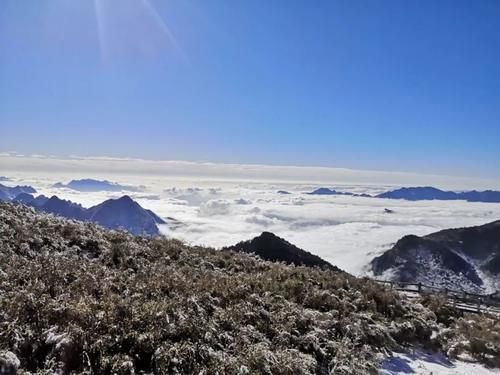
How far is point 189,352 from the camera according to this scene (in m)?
6.53

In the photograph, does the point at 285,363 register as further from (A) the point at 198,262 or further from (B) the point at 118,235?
(B) the point at 118,235

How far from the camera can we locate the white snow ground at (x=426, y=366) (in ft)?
30.6

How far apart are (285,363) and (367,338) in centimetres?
394

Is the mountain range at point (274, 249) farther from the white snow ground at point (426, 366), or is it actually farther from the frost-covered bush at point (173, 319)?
the white snow ground at point (426, 366)

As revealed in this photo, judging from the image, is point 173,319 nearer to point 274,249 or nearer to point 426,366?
point 426,366

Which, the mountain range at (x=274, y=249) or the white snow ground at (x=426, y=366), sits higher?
the white snow ground at (x=426, y=366)

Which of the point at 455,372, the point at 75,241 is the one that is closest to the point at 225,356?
the point at 455,372

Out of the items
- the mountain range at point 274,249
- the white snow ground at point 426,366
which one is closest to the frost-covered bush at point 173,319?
the white snow ground at point 426,366

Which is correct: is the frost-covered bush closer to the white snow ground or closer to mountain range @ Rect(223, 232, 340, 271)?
the white snow ground

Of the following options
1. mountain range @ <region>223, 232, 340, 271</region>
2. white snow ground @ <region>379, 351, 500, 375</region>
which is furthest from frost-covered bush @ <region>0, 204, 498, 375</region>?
mountain range @ <region>223, 232, 340, 271</region>

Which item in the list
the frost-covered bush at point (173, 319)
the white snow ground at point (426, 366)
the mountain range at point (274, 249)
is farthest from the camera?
the mountain range at point (274, 249)

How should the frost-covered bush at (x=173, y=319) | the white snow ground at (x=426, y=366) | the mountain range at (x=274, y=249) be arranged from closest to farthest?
the frost-covered bush at (x=173, y=319) < the white snow ground at (x=426, y=366) < the mountain range at (x=274, y=249)

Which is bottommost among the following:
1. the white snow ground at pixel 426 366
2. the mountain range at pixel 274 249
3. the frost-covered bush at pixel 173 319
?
the mountain range at pixel 274 249

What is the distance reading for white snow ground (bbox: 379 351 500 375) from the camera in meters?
9.33
